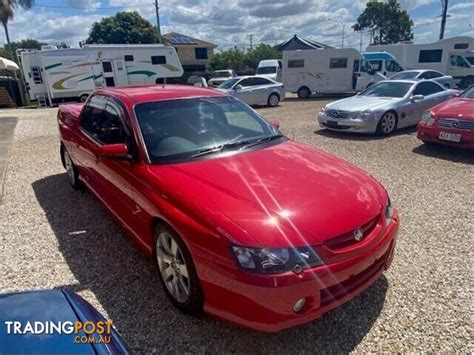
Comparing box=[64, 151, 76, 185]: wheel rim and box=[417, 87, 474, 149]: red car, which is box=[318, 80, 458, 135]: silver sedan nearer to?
box=[417, 87, 474, 149]: red car

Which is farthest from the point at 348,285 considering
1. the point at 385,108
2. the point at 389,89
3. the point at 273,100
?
the point at 273,100

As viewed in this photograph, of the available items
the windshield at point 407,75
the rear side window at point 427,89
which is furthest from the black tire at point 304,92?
the rear side window at point 427,89

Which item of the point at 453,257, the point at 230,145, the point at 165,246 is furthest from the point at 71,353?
the point at 453,257

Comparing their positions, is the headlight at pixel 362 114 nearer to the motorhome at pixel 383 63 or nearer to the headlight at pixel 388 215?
the headlight at pixel 388 215

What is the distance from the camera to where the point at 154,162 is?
2.76 metres

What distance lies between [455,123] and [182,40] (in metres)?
42.6

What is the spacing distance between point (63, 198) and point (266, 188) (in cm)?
365

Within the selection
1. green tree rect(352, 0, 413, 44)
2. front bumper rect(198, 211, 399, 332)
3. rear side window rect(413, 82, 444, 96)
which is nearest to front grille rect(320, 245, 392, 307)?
front bumper rect(198, 211, 399, 332)

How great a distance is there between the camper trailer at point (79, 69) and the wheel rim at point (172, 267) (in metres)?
18.7

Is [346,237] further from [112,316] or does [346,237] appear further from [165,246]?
[112,316]

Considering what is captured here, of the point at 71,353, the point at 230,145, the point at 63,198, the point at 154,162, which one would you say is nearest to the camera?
the point at 71,353

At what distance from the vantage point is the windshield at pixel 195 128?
2904mm

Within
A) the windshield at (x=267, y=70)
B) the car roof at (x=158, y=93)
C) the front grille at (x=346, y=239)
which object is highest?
the car roof at (x=158, y=93)

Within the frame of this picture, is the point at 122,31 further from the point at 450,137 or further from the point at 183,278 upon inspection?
the point at 183,278
